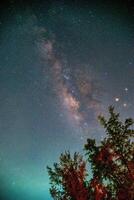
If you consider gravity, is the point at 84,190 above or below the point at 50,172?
below

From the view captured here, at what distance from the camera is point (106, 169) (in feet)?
64.7

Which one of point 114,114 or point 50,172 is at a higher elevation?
point 114,114

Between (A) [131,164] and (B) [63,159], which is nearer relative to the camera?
(B) [63,159]

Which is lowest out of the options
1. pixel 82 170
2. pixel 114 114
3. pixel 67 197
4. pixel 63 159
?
pixel 67 197

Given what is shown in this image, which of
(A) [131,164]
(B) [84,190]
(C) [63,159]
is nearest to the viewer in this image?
(B) [84,190]

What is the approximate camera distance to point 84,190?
14.1 m

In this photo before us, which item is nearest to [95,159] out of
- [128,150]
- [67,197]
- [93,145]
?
[93,145]

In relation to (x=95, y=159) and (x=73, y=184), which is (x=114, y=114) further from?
(x=73, y=184)

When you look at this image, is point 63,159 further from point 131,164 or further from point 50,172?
point 131,164

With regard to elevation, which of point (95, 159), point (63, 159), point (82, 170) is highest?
point (95, 159)

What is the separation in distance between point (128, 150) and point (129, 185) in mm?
3016

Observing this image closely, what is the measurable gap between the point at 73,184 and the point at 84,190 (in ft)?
2.35

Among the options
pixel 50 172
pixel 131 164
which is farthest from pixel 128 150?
pixel 50 172

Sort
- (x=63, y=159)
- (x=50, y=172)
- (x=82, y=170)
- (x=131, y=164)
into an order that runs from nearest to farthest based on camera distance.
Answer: (x=82, y=170)
(x=63, y=159)
(x=50, y=172)
(x=131, y=164)
